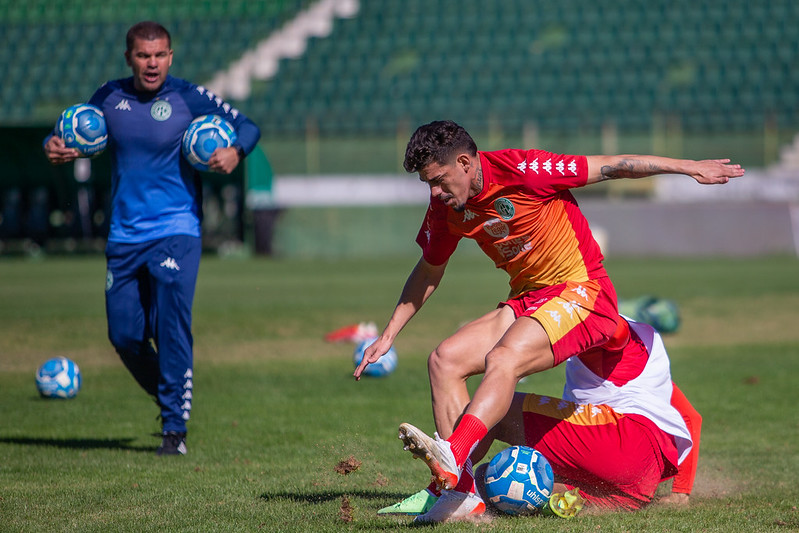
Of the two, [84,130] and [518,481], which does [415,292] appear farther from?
[84,130]

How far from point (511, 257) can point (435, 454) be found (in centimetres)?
133

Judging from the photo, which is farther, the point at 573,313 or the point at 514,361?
the point at 573,313

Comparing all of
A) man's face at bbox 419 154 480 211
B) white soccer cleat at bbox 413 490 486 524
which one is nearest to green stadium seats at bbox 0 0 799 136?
man's face at bbox 419 154 480 211

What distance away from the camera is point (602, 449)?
4910mm

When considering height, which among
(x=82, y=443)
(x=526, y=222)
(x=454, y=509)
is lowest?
(x=82, y=443)

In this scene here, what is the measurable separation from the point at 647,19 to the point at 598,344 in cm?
2837

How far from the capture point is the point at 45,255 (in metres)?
28.7

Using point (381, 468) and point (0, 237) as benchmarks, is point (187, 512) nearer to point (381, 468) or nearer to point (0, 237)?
point (381, 468)

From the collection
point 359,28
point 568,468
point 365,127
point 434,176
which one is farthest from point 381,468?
point 359,28

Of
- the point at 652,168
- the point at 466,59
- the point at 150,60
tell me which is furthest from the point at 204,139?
the point at 466,59

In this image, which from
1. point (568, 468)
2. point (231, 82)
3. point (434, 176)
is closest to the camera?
point (434, 176)

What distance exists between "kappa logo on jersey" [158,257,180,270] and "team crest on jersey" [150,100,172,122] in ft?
3.04

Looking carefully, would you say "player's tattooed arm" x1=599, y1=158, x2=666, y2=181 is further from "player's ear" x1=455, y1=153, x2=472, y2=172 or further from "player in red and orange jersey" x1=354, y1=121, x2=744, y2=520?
"player's ear" x1=455, y1=153, x2=472, y2=172

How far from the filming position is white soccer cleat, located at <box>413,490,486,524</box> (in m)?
4.60
